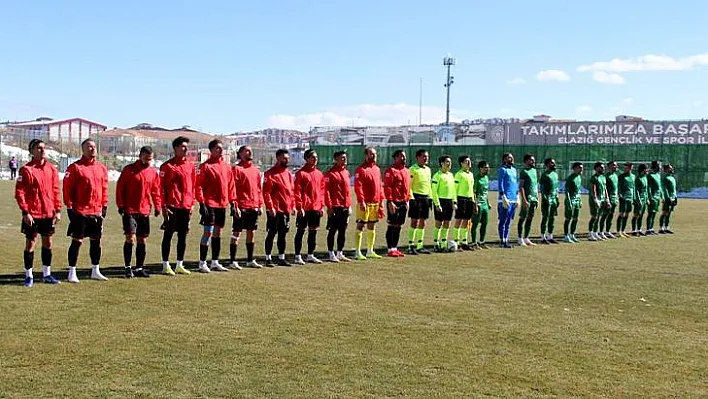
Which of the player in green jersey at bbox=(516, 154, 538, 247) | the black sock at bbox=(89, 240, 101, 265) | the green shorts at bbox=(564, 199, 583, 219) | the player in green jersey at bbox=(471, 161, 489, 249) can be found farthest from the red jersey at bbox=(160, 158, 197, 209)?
the green shorts at bbox=(564, 199, 583, 219)

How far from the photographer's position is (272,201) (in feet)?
41.4

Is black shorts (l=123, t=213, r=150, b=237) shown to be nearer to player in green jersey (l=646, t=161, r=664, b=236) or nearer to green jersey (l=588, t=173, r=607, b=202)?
green jersey (l=588, t=173, r=607, b=202)

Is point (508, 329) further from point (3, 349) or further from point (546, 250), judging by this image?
point (546, 250)

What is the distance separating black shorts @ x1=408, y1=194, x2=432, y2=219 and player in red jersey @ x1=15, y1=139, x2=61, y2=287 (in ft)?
22.8

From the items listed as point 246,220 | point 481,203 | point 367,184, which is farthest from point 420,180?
point 246,220

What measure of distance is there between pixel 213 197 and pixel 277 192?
51.3 inches

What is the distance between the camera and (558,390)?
5820mm

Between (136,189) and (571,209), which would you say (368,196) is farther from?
(571,209)

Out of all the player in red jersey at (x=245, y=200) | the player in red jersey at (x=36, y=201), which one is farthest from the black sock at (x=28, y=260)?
the player in red jersey at (x=245, y=200)

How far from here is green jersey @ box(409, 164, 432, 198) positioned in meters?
14.9

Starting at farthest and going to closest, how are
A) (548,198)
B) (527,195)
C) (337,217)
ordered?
(548,198) < (527,195) < (337,217)

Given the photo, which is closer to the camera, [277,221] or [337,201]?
[277,221]

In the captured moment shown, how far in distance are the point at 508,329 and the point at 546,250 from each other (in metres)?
8.17

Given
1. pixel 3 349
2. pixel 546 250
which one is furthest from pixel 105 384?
pixel 546 250
